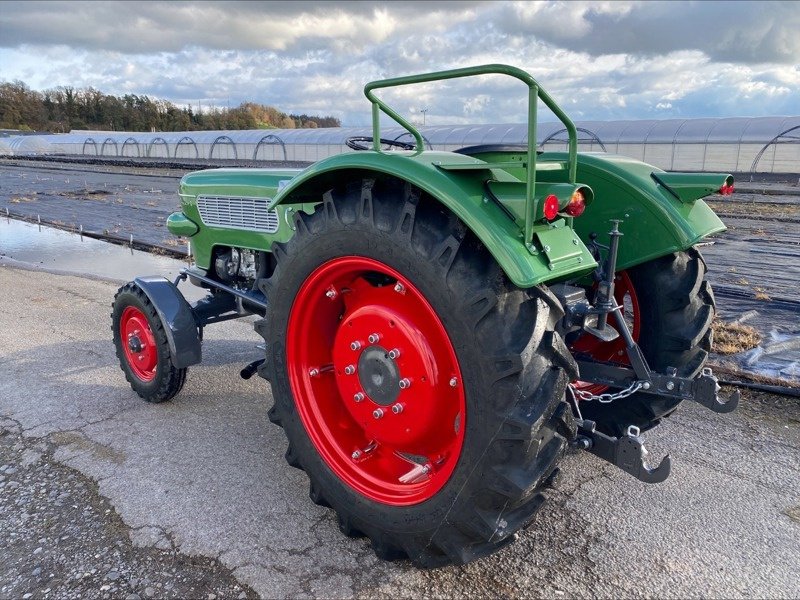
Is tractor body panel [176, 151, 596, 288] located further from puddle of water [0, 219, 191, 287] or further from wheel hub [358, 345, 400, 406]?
puddle of water [0, 219, 191, 287]

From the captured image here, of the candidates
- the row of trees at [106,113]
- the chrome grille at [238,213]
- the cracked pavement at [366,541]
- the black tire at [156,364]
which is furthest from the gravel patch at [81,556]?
the row of trees at [106,113]

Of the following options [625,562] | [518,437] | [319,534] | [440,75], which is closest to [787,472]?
[625,562]

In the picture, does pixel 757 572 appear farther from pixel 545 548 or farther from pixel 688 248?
pixel 688 248

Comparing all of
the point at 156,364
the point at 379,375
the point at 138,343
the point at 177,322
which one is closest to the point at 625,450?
the point at 379,375

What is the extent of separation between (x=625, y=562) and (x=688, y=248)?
1.38 m

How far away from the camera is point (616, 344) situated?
3119mm

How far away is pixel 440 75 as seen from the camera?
2074 mm

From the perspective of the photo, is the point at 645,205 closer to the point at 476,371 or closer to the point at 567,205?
the point at 567,205

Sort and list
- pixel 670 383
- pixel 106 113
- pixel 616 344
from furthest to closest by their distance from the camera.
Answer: pixel 106 113 < pixel 616 344 < pixel 670 383

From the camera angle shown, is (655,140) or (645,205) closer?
(645,205)

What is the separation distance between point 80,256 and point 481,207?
8.45m

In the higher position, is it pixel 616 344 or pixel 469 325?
pixel 469 325

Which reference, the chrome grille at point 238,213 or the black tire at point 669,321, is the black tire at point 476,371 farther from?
the chrome grille at point 238,213

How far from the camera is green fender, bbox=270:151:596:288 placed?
183 centimetres
